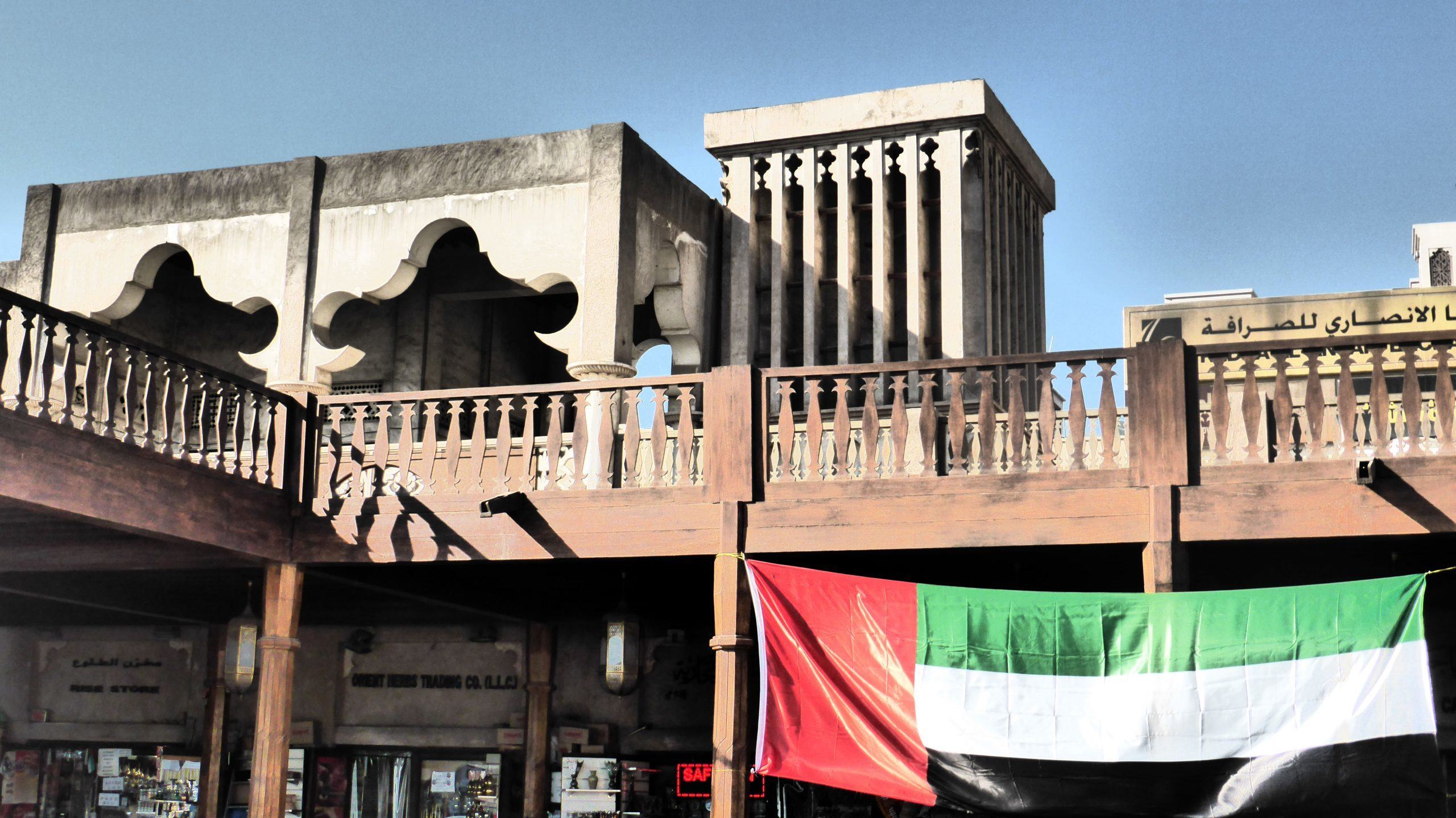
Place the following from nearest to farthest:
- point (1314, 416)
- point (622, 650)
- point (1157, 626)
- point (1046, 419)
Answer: point (1157, 626) < point (1314, 416) < point (1046, 419) < point (622, 650)

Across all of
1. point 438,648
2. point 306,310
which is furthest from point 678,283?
point 438,648

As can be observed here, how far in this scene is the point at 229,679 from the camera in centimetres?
1229

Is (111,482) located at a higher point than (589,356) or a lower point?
lower

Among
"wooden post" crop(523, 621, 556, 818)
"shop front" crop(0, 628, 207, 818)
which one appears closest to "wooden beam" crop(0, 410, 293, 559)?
"wooden post" crop(523, 621, 556, 818)

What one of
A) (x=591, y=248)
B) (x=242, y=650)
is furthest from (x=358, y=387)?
(x=591, y=248)

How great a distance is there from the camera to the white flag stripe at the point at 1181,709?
8477 millimetres

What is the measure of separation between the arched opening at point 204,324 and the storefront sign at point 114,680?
287cm

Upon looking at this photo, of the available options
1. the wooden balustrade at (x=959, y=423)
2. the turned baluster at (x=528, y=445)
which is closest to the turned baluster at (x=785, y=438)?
the wooden balustrade at (x=959, y=423)

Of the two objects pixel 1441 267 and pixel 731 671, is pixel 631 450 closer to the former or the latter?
pixel 731 671

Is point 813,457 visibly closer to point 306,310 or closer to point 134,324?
point 306,310

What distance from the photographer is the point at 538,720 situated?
1437 centimetres

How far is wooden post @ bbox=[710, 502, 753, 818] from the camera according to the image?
9.60 m

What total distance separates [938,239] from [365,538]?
6056 millimetres

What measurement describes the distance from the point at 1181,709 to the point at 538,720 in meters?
7.08
